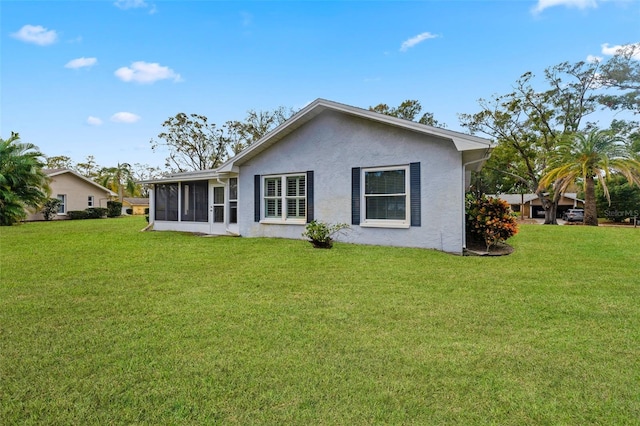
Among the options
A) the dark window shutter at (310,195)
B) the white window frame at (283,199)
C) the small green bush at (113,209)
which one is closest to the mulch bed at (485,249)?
the dark window shutter at (310,195)

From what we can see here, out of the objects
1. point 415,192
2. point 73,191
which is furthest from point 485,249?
point 73,191

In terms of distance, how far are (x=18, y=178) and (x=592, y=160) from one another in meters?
33.6

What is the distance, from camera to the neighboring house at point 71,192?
26.3 meters

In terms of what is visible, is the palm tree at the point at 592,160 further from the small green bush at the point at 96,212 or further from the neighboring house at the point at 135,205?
the neighboring house at the point at 135,205

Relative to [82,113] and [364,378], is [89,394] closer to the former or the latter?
[364,378]

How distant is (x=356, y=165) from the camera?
9719 millimetres

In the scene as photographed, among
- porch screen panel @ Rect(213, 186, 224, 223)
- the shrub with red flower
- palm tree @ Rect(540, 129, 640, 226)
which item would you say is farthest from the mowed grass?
palm tree @ Rect(540, 129, 640, 226)

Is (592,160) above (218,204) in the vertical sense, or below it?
above

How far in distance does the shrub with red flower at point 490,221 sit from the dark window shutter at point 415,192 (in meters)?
1.75

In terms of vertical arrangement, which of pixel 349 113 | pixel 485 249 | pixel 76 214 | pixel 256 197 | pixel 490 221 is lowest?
pixel 485 249

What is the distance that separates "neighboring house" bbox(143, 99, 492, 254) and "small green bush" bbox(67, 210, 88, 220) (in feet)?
67.1

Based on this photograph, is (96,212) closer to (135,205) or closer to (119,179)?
(135,205)

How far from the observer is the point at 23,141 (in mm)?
19469

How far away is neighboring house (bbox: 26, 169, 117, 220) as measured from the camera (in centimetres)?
2630
